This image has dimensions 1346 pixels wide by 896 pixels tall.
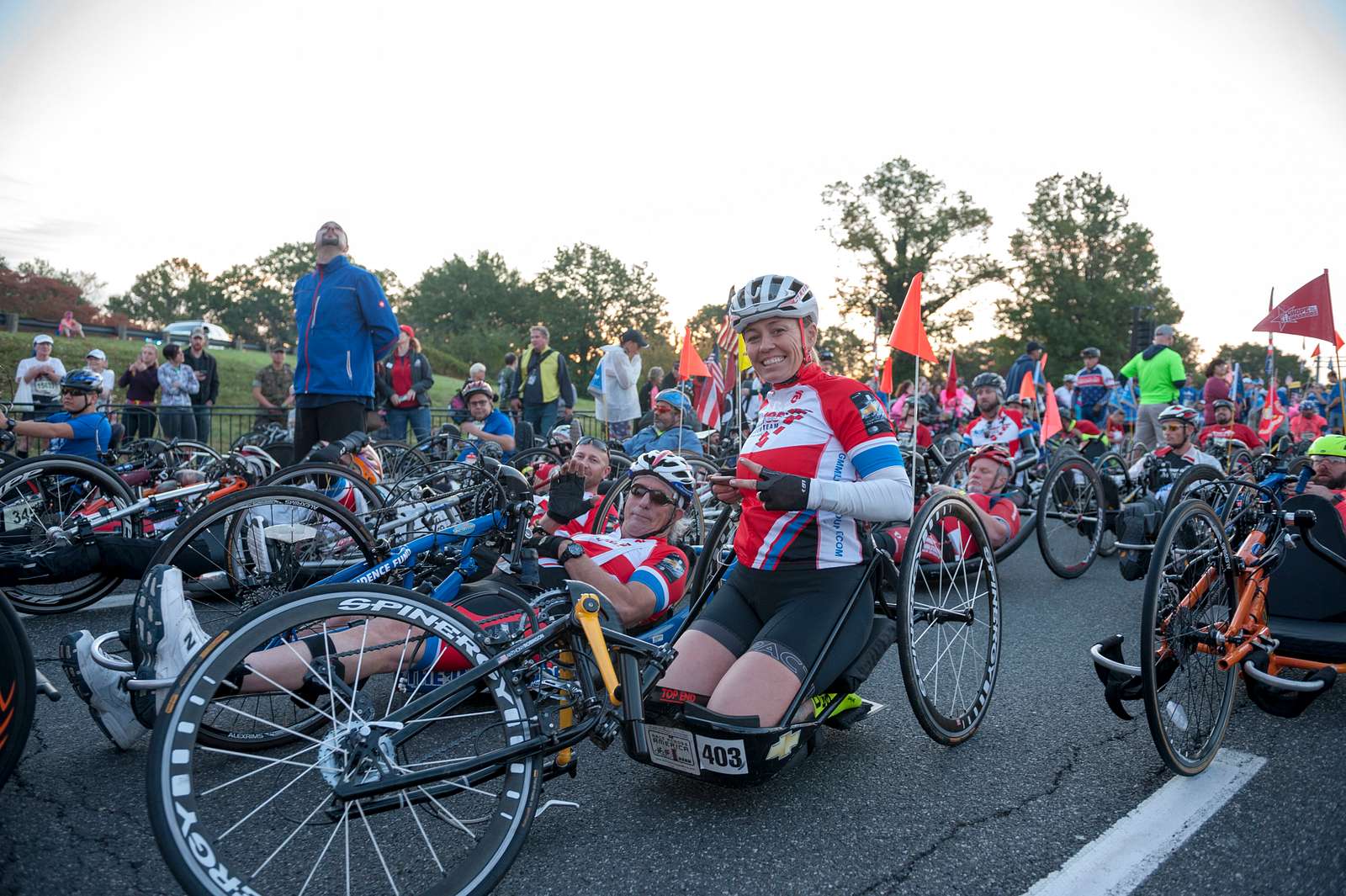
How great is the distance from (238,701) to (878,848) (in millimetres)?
2507

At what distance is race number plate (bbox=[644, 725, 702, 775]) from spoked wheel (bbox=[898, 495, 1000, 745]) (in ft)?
2.68

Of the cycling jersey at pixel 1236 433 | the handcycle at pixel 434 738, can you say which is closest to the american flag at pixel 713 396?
the cycling jersey at pixel 1236 433

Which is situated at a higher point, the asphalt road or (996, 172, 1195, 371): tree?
(996, 172, 1195, 371): tree

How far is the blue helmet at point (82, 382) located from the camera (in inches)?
262

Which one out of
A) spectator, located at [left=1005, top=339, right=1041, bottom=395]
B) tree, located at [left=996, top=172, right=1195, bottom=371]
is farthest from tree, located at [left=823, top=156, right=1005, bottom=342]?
spectator, located at [left=1005, top=339, right=1041, bottom=395]

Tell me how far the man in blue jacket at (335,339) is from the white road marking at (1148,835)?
4.95 m

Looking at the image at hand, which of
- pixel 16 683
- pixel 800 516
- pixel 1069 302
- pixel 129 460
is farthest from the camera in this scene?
pixel 1069 302

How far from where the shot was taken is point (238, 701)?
11.7ft

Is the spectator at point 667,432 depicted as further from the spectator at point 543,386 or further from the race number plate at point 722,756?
the race number plate at point 722,756

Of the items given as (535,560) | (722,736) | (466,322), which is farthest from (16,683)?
(466,322)

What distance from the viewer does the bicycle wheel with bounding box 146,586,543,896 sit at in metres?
1.93

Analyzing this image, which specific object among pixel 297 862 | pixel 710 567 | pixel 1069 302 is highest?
pixel 1069 302

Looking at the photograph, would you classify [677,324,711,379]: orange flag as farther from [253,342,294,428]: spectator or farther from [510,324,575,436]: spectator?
[253,342,294,428]: spectator

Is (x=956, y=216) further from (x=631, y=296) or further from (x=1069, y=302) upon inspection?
(x=631, y=296)
